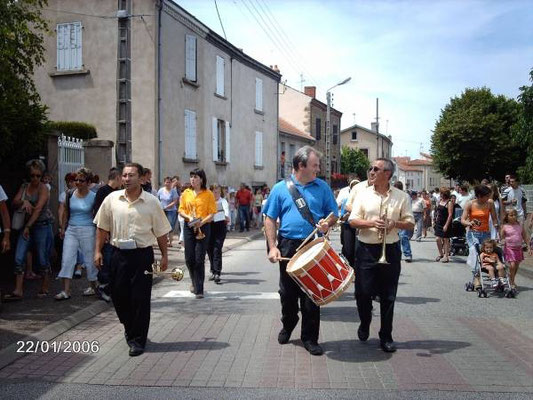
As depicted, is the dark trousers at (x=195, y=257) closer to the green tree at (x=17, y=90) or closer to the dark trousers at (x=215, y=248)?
the dark trousers at (x=215, y=248)

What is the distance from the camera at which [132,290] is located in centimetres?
541

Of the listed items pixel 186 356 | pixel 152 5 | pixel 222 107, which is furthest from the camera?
pixel 222 107

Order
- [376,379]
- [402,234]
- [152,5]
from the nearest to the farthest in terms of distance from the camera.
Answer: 1. [376,379]
2. [402,234]
3. [152,5]

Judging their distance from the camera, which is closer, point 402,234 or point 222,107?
point 402,234

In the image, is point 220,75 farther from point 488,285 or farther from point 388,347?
point 388,347

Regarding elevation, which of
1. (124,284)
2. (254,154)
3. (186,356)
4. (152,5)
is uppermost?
(152,5)

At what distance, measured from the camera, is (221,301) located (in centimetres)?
805

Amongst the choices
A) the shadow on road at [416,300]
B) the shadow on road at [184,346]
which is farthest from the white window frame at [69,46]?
the shadow on road at [184,346]

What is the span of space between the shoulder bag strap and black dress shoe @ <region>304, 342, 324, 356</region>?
44.1 inches

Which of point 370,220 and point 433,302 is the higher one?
point 370,220

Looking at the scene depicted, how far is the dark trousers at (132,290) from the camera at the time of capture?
538 centimetres

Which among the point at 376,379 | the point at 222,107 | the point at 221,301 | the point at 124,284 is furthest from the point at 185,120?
the point at 376,379

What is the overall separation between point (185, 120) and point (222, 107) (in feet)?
12.2

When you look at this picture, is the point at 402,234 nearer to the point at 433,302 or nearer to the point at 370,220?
the point at 433,302
